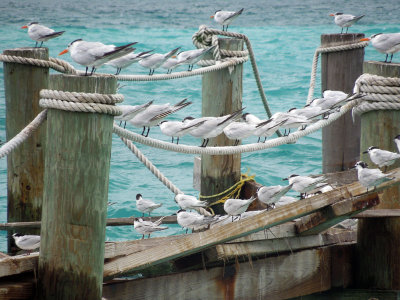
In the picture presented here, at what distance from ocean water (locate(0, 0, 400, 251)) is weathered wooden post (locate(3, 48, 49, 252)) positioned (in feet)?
6.69

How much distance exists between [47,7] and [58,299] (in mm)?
30678

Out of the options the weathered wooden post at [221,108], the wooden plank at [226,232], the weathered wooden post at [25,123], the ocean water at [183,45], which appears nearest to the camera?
the wooden plank at [226,232]

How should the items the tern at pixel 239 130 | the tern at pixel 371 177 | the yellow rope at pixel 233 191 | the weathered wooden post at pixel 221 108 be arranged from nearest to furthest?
the tern at pixel 371 177 → the tern at pixel 239 130 → the weathered wooden post at pixel 221 108 → the yellow rope at pixel 233 191

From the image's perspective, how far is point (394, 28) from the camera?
25.0 metres

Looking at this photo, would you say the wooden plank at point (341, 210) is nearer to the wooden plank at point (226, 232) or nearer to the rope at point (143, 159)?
the wooden plank at point (226, 232)

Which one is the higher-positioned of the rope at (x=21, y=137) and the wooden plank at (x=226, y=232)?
the rope at (x=21, y=137)

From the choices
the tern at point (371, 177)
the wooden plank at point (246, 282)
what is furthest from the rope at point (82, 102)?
the tern at point (371, 177)

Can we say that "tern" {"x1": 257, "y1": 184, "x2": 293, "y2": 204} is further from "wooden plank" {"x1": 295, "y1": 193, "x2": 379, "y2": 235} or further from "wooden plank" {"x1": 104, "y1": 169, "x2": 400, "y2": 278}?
"wooden plank" {"x1": 104, "y1": 169, "x2": 400, "y2": 278}

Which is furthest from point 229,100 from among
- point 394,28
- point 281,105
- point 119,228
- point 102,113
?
point 394,28

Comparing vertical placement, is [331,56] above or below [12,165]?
above

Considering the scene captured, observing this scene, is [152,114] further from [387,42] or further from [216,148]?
[387,42]

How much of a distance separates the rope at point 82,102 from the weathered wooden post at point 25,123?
132 cm

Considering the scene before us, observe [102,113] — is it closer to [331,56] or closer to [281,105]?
[331,56]

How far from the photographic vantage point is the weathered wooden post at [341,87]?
19.5 ft
